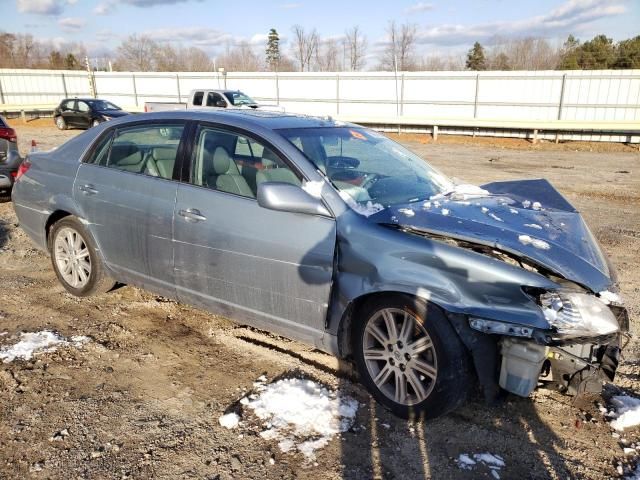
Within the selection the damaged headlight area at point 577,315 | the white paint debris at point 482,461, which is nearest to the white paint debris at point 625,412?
the damaged headlight area at point 577,315

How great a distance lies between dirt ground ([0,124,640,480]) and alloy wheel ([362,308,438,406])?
7.0 inches

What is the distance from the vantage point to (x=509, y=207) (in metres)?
3.52

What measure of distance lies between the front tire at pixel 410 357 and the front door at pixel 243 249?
1.11 ft

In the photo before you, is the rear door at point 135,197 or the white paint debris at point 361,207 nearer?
the white paint debris at point 361,207

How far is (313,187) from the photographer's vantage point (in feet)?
10.7

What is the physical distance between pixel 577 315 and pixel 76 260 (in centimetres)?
408

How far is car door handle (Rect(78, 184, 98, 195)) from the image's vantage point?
4.36 metres

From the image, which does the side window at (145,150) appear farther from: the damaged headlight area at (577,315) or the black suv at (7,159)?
the black suv at (7,159)

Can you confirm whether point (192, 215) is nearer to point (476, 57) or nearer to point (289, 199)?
point (289, 199)

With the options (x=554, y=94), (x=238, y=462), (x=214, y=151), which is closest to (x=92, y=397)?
(x=238, y=462)

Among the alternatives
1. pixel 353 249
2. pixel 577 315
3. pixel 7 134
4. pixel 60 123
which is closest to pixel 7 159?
pixel 7 134

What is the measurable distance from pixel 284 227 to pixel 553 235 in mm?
1621

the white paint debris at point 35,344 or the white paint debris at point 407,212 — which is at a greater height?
the white paint debris at point 407,212

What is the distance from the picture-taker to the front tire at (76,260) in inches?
178
